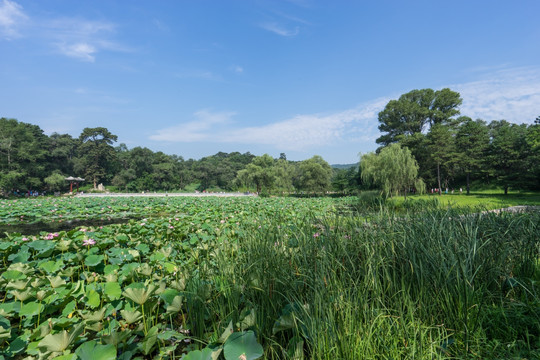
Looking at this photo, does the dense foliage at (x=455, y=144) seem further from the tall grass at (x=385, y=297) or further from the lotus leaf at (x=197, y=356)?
the lotus leaf at (x=197, y=356)

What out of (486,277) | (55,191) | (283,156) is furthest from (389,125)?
(283,156)

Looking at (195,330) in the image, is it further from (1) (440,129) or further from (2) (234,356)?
(1) (440,129)

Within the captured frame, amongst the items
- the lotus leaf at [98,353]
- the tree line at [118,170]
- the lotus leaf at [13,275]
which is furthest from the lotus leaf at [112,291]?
the tree line at [118,170]

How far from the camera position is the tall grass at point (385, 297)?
61.7 inches

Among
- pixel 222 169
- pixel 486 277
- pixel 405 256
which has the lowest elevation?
pixel 486 277

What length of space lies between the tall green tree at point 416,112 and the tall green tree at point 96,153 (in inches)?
1815

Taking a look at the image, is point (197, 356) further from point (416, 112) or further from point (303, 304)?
point (416, 112)

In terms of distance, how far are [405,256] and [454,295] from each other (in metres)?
0.47

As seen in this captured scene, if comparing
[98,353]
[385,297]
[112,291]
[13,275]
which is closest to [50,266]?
[13,275]

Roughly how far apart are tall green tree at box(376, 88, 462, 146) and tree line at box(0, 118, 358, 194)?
860 cm

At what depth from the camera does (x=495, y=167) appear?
24250 mm

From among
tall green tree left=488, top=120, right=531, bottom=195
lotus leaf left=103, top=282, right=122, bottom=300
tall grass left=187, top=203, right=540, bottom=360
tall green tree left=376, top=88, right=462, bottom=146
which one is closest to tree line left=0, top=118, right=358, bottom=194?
tall green tree left=376, top=88, right=462, bottom=146

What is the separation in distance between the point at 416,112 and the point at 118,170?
50.9 m

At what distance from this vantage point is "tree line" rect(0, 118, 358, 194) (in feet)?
100
